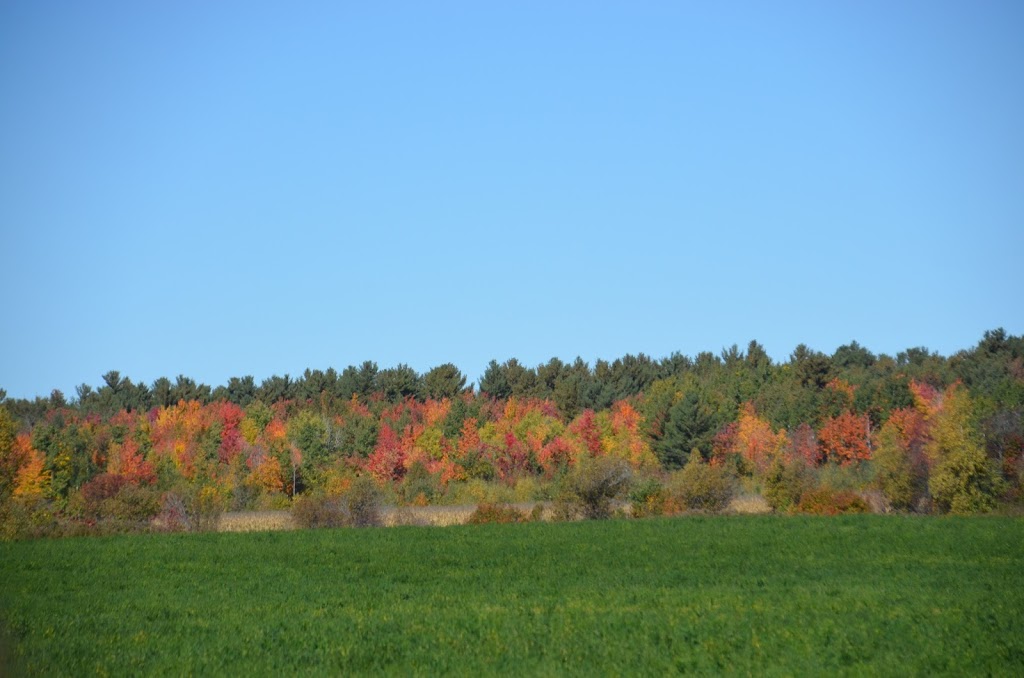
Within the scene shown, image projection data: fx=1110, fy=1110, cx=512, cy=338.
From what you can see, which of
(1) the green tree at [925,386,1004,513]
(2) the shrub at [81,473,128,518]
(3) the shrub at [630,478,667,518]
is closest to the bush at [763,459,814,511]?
(3) the shrub at [630,478,667,518]

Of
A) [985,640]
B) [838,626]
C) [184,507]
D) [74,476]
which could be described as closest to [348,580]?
[838,626]

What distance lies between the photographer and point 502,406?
11050 centimetres

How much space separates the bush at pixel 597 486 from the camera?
53.2 m

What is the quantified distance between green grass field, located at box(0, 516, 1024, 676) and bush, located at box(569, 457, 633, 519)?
34.9 feet

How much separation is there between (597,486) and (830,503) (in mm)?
11376

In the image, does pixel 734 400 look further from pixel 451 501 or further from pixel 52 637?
pixel 52 637

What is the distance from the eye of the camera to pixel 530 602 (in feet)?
85.5

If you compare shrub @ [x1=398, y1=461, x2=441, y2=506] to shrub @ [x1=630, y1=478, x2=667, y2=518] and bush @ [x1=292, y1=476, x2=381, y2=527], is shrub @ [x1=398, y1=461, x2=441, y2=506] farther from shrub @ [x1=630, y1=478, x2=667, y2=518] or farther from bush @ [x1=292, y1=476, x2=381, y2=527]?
shrub @ [x1=630, y1=478, x2=667, y2=518]

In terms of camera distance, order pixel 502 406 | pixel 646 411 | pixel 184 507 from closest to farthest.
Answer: pixel 184 507 < pixel 646 411 < pixel 502 406

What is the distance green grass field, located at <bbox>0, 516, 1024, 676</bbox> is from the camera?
20359 millimetres

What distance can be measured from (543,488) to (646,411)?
1958 cm

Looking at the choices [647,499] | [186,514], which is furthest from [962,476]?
[186,514]

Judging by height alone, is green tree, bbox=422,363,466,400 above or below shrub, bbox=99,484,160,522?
above

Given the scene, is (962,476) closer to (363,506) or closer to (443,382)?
(363,506)
